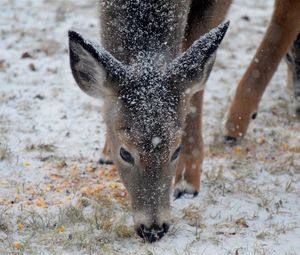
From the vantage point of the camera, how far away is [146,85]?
5.05m

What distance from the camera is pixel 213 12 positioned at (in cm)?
634

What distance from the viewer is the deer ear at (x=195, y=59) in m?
5.13

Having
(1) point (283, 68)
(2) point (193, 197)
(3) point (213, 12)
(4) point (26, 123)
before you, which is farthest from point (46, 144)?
(1) point (283, 68)

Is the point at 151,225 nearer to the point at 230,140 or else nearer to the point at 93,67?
the point at 93,67

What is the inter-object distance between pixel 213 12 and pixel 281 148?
1833 millimetres

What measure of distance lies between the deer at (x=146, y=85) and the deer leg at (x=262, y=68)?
2.00 m

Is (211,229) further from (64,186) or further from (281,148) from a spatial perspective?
(281,148)

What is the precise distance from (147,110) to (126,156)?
44cm

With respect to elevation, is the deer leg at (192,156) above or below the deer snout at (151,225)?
below

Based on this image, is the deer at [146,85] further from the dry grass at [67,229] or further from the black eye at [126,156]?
the dry grass at [67,229]

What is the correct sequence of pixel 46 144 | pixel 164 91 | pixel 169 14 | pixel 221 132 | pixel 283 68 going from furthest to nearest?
pixel 283 68
pixel 221 132
pixel 46 144
pixel 169 14
pixel 164 91

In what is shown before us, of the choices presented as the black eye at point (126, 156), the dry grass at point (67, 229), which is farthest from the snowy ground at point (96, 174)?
the black eye at point (126, 156)

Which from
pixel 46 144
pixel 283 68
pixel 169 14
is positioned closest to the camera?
pixel 169 14

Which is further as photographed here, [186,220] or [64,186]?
[64,186]
